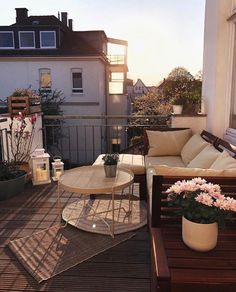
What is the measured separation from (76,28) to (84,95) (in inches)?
171

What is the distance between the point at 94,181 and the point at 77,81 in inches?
445

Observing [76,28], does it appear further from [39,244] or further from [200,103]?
[39,244]

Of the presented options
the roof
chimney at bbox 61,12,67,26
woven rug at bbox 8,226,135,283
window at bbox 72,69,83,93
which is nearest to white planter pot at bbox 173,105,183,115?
woven rug at bbox 8,226,135,283

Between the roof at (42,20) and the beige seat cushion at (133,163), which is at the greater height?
the roof at (42,20)

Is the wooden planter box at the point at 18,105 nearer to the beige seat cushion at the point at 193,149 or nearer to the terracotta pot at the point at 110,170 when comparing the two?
the terracotta pot at the point at 110,170

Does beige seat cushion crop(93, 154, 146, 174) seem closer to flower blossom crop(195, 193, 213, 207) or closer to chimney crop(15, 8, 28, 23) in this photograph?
flower blossom crop(195, 193, 213, 207)

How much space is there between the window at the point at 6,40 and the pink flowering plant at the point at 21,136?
10917 mm

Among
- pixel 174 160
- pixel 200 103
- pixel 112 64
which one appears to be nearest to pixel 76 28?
pixel 112 64

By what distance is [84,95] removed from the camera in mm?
13273

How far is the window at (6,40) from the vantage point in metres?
13.5

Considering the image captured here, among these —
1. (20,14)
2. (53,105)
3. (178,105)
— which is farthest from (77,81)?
(178,105)

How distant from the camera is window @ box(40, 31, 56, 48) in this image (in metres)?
13.4

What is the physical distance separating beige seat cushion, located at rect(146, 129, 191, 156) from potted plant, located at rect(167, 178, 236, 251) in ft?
7.99

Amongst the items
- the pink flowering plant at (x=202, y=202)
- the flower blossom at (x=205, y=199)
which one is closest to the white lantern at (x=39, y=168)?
the pink flowering plant at (x=202, y=202)
